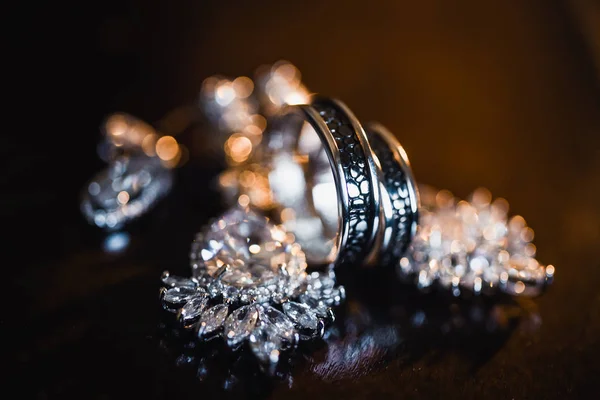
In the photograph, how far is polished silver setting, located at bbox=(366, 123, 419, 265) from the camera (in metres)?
0.83

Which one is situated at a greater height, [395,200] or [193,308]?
[395,200]

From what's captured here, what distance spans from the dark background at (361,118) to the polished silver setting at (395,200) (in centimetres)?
10

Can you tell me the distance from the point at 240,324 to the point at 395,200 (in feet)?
0.98

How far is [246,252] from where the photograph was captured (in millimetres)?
917

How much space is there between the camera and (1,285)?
34.2 inches

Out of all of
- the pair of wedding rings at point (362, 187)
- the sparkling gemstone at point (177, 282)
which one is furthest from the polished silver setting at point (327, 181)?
the sparkling gemstone at point (177, 282)

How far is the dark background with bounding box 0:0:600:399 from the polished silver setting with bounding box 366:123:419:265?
0.10m

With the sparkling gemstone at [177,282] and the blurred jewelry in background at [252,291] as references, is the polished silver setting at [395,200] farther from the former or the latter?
the sparkling gemstone at [177,282]

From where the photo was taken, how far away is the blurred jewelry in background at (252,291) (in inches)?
30.2

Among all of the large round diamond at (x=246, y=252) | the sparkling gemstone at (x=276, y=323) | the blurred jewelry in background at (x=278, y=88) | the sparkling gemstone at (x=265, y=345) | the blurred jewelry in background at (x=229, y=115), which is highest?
the blurred jewelry in background at (x=278, y=88)

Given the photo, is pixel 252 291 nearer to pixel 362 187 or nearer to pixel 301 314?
pixel 301 314

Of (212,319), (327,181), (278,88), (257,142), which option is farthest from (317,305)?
(278,88)

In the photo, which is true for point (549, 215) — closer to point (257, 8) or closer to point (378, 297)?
point (378, 297)

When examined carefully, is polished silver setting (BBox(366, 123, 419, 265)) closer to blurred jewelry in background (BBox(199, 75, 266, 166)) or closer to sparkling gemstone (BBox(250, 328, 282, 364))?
sparkling gemstone (BBox(250, 328, 282, 364))
